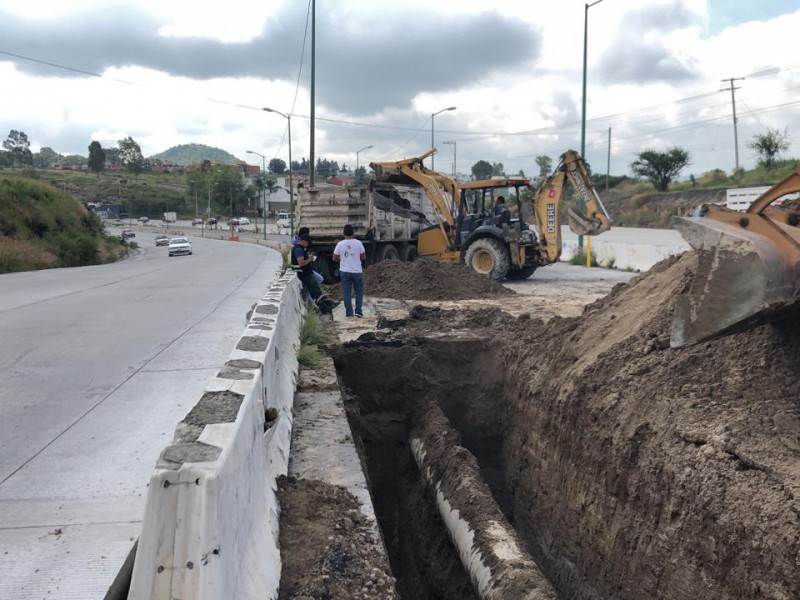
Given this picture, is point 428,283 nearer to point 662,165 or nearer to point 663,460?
point 663,460

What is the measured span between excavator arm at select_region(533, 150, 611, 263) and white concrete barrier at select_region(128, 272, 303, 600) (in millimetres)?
13871

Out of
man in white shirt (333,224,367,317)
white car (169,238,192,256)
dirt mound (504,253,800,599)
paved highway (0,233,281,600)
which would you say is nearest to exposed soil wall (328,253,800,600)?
dirt mound (504,253,800,599)

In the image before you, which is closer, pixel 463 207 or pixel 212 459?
A: pixel 212 459

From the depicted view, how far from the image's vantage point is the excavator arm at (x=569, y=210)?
16750mm

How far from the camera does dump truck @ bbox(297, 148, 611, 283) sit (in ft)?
57.5

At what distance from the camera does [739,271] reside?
4.02 metres

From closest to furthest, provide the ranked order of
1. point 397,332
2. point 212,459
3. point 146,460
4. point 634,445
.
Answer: point 212,459
point 634,445
point 146,460
point 397,332

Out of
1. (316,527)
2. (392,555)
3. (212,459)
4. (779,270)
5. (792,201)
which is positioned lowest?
(392,555)

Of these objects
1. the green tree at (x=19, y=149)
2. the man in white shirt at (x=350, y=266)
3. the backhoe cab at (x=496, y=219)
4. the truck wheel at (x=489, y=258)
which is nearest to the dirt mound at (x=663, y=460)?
the man in white shirt at (x=350, y=266)

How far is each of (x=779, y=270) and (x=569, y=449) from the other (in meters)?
2.09

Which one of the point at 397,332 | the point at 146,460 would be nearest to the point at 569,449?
the point at 146,460

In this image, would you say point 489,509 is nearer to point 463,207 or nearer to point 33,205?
point 463,207

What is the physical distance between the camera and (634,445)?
4.40m

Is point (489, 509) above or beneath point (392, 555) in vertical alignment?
above
